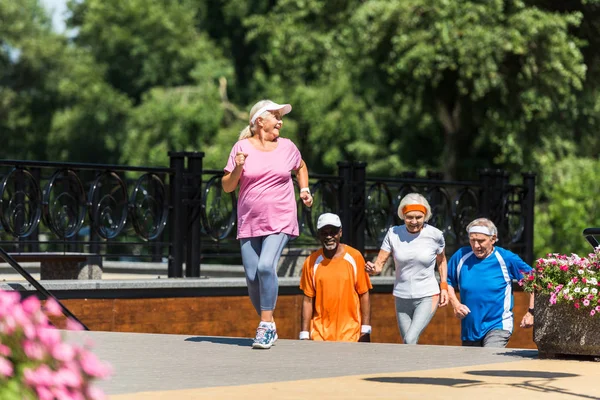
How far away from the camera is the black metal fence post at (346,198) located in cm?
1477

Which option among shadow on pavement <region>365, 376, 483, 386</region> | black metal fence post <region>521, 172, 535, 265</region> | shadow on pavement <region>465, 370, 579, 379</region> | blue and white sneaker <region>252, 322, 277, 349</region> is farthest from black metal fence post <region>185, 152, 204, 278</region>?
black metal fence post <region>521, 172, 535, 265</region>

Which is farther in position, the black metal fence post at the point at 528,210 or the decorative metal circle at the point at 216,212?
the black metal fence post at the point at 528,210

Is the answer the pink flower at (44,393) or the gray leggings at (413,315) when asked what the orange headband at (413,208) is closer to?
the gray leggings at (413,315)

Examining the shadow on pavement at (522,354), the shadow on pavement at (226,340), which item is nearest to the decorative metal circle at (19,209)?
the shadow on pavement at (226,340)

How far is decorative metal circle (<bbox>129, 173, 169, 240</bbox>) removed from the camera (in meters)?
12.9

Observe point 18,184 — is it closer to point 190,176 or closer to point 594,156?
point 190,176

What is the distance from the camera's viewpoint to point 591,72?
30344mm

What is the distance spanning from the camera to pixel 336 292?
10.9m

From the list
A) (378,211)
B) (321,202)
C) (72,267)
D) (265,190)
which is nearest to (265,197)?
(265,190)

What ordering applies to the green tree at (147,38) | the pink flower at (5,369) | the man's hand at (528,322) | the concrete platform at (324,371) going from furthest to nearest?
the green tree at (147,38) → the man's hand at (528,322) → the concrete platform at (324,371) → the pink flower at (5,369)

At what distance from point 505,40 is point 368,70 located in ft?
17.2

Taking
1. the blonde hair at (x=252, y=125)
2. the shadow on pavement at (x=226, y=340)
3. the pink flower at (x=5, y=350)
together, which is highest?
the blonde hair at (x=252, y=125)

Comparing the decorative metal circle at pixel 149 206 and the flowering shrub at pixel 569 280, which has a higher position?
the decorative metal circle at pixel 149 206

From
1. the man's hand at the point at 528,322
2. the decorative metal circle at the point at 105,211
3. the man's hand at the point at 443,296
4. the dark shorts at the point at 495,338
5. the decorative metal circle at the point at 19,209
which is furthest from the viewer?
the decorative metal circle at the point at 105,211
